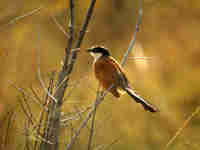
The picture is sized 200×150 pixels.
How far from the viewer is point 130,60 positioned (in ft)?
16.0

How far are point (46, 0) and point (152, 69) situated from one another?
4.29 feet

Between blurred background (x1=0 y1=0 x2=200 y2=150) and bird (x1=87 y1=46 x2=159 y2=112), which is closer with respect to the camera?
bird (x1=87 y1=46 x2=159 y2=112)

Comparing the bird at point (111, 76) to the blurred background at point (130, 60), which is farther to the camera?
the blurred background at point (130, 60)

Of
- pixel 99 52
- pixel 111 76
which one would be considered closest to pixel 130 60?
pixel 99 52

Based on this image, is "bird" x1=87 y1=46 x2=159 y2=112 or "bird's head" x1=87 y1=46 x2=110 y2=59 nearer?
"bird" x1=87 y1=46 x2=159 y2=112

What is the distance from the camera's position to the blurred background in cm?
424

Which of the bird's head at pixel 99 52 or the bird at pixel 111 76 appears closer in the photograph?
the bird at pixel 111 76

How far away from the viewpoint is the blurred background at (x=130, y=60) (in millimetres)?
4242

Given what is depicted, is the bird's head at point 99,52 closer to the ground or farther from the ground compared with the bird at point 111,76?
farther from the ground

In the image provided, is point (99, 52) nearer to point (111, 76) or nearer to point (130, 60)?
point (111, 76)

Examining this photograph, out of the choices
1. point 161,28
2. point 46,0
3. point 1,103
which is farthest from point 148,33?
point 1,103

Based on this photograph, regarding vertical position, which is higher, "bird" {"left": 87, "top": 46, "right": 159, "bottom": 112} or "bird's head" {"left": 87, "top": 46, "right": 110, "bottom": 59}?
"bird's head" {"left": 87, "top": 46, "right": 110, "bottom": 59}

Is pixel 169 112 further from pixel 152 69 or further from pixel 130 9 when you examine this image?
pixel 130 9

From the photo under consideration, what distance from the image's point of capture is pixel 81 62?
533 cm
